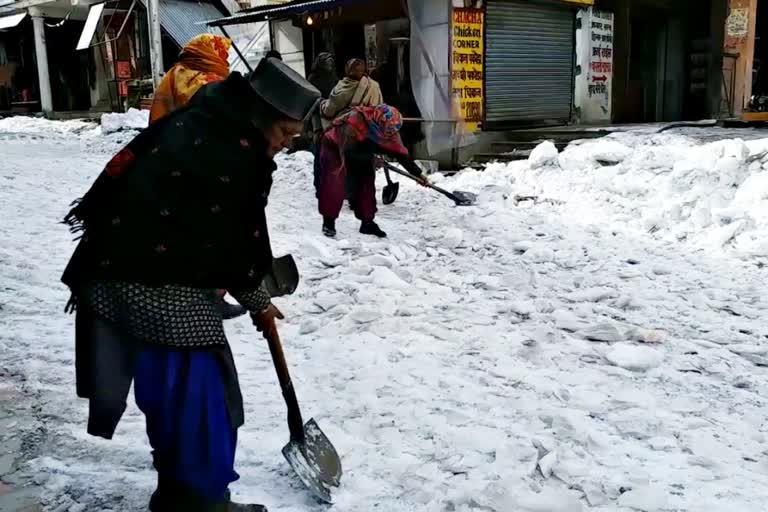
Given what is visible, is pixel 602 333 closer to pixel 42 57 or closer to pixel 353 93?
pixel 353 93

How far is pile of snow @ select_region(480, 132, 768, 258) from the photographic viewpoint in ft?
20.9

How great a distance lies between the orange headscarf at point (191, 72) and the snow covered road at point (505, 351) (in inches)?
60.4

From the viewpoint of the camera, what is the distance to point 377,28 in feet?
39.4

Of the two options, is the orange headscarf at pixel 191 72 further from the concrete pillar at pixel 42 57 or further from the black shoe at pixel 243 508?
the concrete pillar at pixel 42 57

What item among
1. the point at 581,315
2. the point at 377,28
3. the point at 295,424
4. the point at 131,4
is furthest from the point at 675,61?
the point at 295,424

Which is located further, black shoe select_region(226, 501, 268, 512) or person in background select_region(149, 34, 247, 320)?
person in background select_region(149, 34, 247, 320)

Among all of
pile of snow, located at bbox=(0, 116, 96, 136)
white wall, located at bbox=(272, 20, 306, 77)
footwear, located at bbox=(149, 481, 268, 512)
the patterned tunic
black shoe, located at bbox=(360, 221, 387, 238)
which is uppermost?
white wall, located at bbox=(272, 20, 306, 77)

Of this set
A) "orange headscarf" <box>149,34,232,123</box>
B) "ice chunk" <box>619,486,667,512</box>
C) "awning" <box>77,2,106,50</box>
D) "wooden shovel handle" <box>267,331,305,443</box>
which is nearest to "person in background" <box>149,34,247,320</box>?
"orange headscarf" <box>149,34,232,123</box>

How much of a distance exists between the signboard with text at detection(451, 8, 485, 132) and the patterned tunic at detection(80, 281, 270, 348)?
909 centimetres

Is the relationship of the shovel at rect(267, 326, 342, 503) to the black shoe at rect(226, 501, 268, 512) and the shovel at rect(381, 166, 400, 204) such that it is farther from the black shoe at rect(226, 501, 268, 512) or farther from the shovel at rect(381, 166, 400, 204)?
the shovel at rect(381, 166, 400, 204)

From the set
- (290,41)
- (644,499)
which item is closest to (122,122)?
(290,41)

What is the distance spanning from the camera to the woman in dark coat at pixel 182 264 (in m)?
1.85

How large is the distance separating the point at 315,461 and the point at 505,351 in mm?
1688

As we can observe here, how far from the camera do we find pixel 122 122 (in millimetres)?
14727
